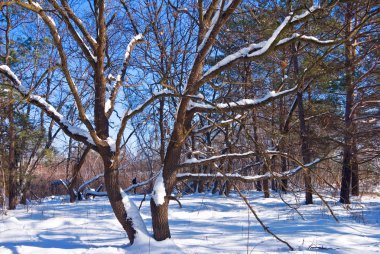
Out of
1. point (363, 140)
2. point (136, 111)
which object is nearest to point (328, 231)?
point (136, 111)

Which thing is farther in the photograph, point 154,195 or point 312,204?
point 312,204

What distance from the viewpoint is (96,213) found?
8.31 meters

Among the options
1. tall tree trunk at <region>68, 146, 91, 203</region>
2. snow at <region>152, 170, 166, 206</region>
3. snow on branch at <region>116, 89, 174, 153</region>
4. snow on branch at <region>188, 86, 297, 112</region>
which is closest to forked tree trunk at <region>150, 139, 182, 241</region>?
snow at <region>152, 170, 166, 206</region>

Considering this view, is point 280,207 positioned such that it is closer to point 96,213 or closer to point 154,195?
point 96,213

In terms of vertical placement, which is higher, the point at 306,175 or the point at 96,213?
the point at 306,175

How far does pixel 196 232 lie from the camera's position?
6.81 m

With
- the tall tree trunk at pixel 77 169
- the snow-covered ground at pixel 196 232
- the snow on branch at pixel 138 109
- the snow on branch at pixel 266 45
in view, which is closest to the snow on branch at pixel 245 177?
the snow-covered ground at pixel 196 232

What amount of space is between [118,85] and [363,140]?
8.12 m

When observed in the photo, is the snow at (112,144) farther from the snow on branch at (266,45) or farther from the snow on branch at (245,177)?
the snow on branch at (266,45)

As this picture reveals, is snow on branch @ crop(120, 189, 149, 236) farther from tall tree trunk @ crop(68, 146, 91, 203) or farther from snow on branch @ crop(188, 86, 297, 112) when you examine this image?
tall tree trunk @ crop(68, 146, 91, 203)

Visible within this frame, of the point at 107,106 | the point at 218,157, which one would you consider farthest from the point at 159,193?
the point at 107,106

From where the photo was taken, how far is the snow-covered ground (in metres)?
5.29

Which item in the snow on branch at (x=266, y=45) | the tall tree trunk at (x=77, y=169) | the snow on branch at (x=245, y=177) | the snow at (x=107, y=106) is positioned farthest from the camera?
the tall tree trunk at (x=77, y=169)

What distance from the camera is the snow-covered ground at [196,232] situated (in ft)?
17.4
